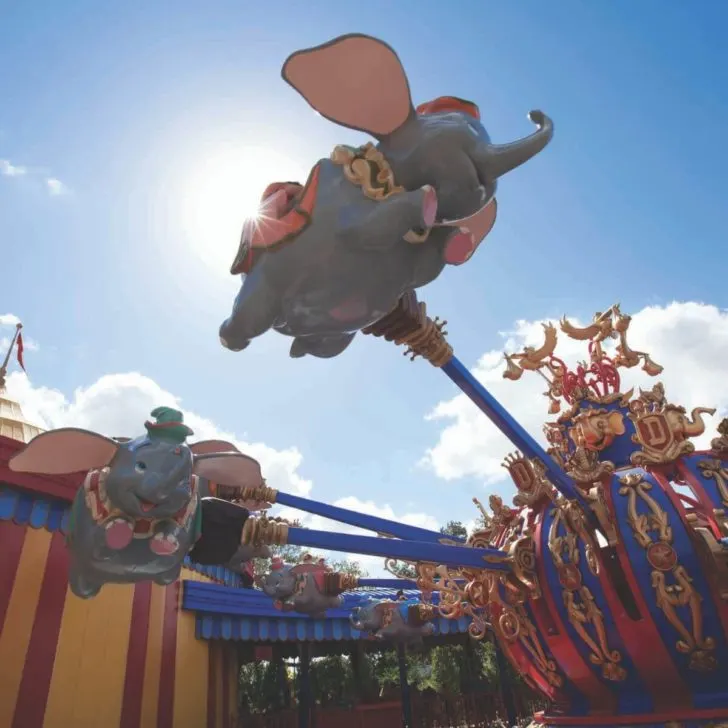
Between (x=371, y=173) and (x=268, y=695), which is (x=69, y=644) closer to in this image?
(x=371, y=173)

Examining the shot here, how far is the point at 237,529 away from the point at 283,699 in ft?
44.0

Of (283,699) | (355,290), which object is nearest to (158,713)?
(355,290)

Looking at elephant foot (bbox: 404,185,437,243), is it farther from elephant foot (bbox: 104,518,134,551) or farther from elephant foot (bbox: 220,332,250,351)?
elephant foot (bbox: 104,518,134,551)

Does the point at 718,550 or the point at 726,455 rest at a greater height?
the point at 726,455

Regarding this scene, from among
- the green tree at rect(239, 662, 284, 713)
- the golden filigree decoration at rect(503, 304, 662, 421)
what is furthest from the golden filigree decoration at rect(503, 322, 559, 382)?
the green tree at rect(239, 662, 284, 713)

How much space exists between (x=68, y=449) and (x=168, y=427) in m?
0.49

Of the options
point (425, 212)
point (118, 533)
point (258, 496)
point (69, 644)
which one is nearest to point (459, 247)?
point (425, 212)

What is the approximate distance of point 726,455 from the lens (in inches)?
165

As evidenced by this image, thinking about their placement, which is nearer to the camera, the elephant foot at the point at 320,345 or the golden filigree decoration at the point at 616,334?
the elephant foot at the point at 320,345

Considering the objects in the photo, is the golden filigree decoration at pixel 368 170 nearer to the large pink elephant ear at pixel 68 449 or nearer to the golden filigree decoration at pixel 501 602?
the large pink elephant ear at pixel 68 449

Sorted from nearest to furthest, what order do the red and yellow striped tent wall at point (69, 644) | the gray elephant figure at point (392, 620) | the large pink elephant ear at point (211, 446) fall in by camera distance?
1. the large pink elephant ear at point (211, 446)
2. the red and yellow striped tent wall at point (69, 644)
3. the gray elephant figure at point (392, 620)

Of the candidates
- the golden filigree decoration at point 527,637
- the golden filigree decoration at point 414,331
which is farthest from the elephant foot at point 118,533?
the golden filigree decoration at point 527,637

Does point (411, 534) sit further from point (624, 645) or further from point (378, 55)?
point (378, 55)

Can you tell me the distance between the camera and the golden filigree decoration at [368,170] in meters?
1.78
